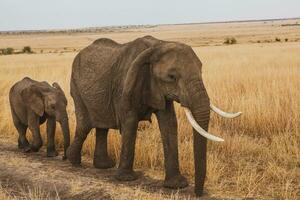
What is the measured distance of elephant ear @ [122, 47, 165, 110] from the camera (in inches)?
215

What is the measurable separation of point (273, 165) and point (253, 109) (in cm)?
284

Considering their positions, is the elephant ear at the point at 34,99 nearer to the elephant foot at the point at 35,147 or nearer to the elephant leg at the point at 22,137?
the elephant foot at the point at 35,147

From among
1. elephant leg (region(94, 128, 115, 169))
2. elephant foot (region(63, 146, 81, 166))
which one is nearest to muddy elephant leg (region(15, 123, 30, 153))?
elephant foot (region(63, 146, 81, 166))

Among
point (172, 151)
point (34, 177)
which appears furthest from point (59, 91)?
point (172, 151)

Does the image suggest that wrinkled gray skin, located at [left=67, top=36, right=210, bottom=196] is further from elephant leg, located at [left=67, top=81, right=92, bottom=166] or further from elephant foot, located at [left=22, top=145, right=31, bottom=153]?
elephant foot, located at [left=22, top=145, right=31, bottom=153]

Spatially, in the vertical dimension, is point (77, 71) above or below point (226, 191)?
above

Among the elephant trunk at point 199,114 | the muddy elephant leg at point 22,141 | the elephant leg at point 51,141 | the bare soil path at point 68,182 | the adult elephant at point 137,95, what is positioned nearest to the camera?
the elephant trunk at point 199,114

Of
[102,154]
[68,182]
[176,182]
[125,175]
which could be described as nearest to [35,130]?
[102,154]

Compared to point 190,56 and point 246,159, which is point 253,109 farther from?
point 190,56

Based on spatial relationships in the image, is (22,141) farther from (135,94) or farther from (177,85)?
(177,85)

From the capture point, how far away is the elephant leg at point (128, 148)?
572 cm

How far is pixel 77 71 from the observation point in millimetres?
6930

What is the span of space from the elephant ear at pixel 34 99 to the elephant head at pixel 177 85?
7.84ft

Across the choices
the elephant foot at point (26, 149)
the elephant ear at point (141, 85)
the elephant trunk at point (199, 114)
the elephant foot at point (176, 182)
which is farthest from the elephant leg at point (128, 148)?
the elephant foot at point (26, 149)
